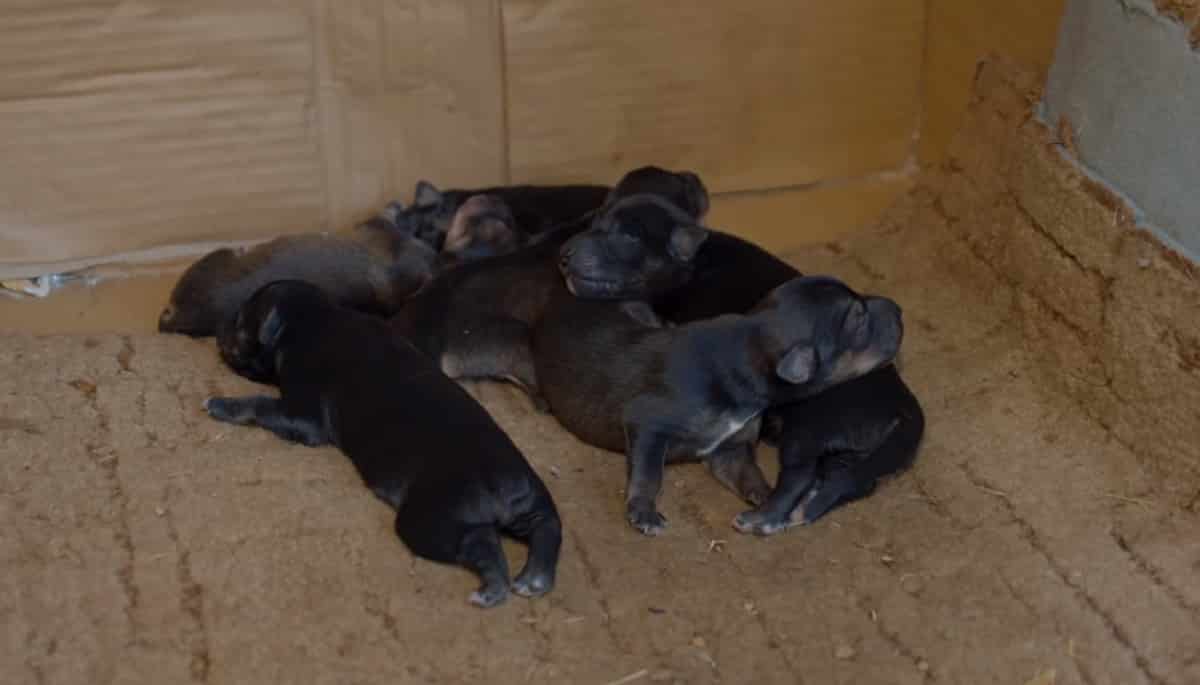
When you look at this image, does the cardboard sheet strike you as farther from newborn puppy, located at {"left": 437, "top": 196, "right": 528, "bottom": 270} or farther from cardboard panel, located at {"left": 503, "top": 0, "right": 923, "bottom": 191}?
newborn puppy, located at {"left": 437, "top": 196, "right": 528, "bottom": 270}

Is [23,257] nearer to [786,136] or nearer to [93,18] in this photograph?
[93,18]

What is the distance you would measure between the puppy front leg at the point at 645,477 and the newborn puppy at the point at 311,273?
38.3 inches

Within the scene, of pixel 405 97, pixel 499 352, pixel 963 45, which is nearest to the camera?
pixel 499 352

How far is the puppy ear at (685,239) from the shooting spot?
145 inches

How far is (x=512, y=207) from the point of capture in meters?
4.14

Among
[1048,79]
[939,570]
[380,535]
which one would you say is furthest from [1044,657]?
[1048,79]

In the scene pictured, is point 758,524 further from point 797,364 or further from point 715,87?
point 715,87

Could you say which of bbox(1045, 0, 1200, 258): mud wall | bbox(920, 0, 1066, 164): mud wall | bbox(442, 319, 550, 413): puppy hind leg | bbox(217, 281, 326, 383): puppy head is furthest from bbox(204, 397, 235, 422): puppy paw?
bbox(920, 0, 1066, 164): mud wall

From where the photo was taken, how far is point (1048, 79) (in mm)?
3760

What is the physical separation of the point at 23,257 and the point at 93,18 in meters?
0.68

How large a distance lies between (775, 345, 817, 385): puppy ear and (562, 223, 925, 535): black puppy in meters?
0.14

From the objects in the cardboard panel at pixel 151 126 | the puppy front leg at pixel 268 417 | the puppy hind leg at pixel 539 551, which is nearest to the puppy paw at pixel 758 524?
the puppy hind leg at pixel 539 551

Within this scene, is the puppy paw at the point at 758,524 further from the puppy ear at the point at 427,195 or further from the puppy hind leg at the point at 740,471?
the puppy ear at the point at 427,195

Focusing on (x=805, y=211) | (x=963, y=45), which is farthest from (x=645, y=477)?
(x=963, y=45)
